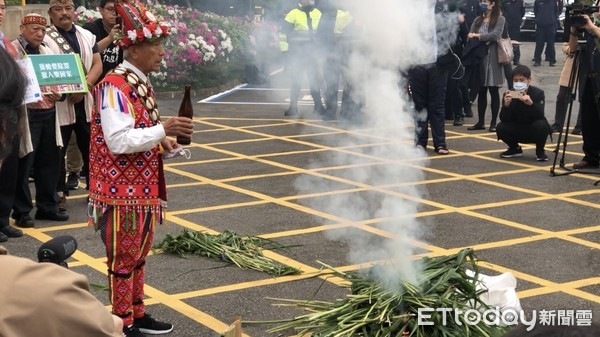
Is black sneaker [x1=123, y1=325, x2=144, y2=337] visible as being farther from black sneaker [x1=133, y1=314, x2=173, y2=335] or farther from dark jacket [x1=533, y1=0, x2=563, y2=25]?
dark jacket [x1=533, y1=0, x2=563, y2=25]

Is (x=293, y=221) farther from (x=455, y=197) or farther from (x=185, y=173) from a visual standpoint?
(x=185, y=173)

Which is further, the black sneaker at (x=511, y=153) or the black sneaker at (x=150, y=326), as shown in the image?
the black sneaker at (x=511, y=153)

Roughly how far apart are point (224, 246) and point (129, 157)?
218cm

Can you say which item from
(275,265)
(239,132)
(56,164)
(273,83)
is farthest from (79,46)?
(273,83)

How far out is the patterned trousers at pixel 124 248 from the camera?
18.9 feet

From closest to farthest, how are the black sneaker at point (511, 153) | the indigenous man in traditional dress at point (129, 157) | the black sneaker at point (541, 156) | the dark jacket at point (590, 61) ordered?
the indigenous man in traditional dress at point (129, 157), the dark jacket at point (590, 61), the black sneaker at point (541, 156), the black sneaker at point (511, 153)

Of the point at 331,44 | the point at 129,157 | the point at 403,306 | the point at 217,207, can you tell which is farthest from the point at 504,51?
the point at 129,157

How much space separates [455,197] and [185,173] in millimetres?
3181

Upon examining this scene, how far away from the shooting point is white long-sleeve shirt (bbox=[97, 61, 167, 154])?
18.3 feet

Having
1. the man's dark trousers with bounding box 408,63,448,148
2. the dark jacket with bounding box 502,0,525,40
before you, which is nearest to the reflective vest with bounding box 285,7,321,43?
the man's dark trousers with bounding box 408,63,448,148

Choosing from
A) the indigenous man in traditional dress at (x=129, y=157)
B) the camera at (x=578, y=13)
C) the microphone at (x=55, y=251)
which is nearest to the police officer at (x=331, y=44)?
the camera at (x=578, y=13)

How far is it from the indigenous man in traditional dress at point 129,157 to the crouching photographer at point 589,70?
6277 millimetres

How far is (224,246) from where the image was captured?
25.5 feet

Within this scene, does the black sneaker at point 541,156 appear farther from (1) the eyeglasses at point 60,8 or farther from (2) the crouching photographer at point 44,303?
(2) the crouching photographer at point 44,303
